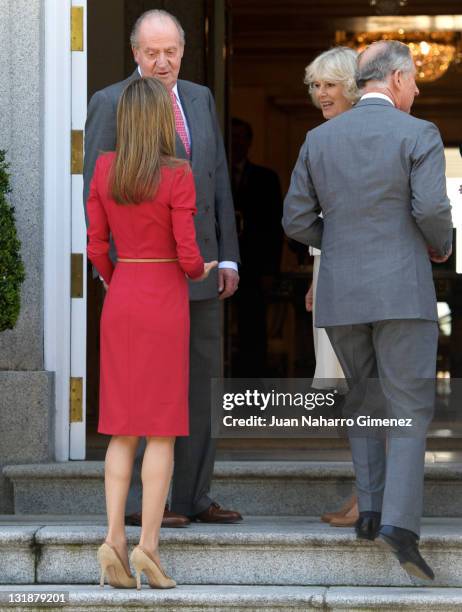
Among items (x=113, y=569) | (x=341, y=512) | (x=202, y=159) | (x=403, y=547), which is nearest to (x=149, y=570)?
(x=113, y=569)

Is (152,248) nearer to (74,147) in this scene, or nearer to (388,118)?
(388,118)

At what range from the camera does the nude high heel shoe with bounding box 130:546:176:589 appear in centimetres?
414

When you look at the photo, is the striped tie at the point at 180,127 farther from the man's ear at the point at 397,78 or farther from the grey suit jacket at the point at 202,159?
the man's ear at the point at 397,78

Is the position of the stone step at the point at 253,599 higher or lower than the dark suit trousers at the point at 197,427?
lower

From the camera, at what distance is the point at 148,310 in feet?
13.8

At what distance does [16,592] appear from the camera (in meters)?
4.44

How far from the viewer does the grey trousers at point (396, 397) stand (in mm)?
4168

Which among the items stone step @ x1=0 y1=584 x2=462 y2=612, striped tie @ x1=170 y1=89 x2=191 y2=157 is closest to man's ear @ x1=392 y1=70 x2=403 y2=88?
striped tie @ x1=170 y1=89 x2=191 y2=157

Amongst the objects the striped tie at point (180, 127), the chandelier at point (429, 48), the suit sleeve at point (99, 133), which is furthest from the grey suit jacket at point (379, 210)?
the chandelier at point (429, 48)

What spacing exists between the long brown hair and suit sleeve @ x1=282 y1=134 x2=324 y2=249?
44 centimetres

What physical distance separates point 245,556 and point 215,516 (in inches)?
11.9

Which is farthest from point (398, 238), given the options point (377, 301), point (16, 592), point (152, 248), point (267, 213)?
point (267, 213)

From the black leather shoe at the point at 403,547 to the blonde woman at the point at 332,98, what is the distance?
1.97 ft

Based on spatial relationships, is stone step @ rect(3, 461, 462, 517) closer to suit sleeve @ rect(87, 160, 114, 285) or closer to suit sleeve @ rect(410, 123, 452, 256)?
suit sleeve @ rect(87, 160, 114, 285)
